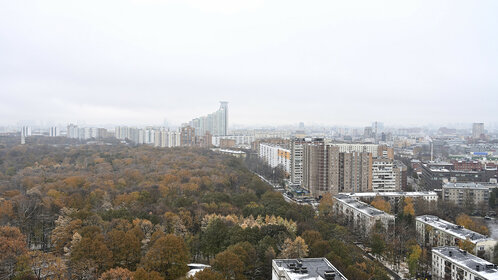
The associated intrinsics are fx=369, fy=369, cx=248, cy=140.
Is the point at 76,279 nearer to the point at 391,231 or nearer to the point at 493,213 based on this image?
the point at 391,231

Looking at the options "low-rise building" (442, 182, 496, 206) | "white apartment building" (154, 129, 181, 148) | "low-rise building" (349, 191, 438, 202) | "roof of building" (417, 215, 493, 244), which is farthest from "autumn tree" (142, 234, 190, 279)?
"white apartment building" (154, 129, 181, 148)

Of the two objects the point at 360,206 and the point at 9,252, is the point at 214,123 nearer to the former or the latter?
the point at 360,206

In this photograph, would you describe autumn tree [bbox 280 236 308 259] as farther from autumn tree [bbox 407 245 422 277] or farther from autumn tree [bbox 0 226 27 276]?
autumn tree [bbox 0 226 27 276]

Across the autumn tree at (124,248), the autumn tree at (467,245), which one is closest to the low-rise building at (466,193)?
the autumn tree at (467,245)

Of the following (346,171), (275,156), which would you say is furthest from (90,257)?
(275,156)

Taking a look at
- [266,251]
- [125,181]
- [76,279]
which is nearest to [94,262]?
[76,279]

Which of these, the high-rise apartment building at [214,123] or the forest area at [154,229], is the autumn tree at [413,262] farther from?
the high-rise apartment building at [214,123]
